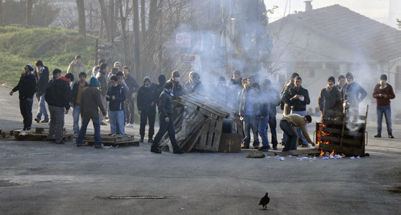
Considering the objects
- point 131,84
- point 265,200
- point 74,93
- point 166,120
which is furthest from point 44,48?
point 265,200

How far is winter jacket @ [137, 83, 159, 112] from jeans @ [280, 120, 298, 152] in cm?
362

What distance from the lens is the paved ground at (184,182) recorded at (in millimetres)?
8797

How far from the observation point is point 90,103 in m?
16.2

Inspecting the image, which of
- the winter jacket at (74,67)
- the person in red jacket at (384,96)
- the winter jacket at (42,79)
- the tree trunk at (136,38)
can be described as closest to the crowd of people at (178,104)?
the winter jacket at (42,79)

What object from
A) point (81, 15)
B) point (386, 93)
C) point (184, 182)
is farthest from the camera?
point (81, 15)

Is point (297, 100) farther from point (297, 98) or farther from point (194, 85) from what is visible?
point (194, 85)

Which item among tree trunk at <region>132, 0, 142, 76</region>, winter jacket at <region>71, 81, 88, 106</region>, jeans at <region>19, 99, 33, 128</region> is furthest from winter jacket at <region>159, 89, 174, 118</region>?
tree trunk at <region>132, 0, 142, 76</region>

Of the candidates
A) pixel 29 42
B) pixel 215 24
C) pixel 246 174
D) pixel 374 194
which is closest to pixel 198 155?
pixel 246 174

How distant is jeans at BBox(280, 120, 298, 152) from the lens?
16.0m

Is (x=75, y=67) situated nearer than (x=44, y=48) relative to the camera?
Yes

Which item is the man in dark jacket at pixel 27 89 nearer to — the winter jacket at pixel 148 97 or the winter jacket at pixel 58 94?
the winter jacket at pixel 58 94

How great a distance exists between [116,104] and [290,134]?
15.2ft

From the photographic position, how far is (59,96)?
16.6 m

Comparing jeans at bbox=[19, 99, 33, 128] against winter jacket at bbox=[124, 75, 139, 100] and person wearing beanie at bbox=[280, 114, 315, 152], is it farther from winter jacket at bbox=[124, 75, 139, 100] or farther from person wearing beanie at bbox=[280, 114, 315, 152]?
person wearing beanie at bbox=[280, 114, 315, 152]
